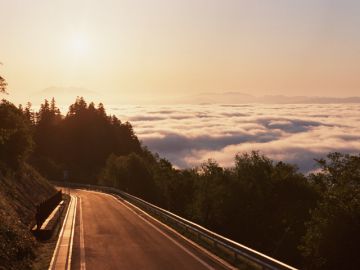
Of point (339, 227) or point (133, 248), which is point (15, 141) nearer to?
point (133, 248)

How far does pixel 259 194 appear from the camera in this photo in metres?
69.9

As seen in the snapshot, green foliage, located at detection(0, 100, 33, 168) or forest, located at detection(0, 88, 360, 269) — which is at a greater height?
green foliage, located at detection(0, 100, 33, 168)

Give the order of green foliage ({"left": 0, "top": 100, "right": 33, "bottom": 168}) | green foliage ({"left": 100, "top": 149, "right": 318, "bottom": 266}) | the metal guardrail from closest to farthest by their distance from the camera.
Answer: the metal guardrail → green foliage ({"left": 0, "top": 100, "right": 33, "bottom": 168}) → green foliage ({"left": 100, "top": 149, "right": 318, "bottom": 266})

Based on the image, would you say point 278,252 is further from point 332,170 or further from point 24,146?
point 24,146

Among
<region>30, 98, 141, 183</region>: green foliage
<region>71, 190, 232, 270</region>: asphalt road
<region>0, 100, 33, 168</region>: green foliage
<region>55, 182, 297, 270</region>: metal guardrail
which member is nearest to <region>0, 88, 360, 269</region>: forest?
<region>0, 100, 33, 168</region>: green foliage

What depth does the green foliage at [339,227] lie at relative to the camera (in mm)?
30656

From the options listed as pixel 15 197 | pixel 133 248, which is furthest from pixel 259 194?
pixel 133 248

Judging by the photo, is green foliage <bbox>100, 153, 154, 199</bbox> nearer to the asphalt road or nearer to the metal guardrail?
the metal guardrail

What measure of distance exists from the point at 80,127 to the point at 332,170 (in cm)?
16657

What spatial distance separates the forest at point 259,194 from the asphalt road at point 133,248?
661 centimetres

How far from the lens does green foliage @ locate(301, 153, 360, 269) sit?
101 ft

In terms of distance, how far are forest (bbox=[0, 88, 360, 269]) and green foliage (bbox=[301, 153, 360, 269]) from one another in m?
0.06

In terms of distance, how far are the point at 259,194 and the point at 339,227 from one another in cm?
3847

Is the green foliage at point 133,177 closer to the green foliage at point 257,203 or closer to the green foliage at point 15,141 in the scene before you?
the green foliage at point 257,203
